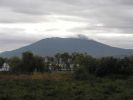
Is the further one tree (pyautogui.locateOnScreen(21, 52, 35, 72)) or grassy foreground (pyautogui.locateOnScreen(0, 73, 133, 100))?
tree (pyautogui.locateOnScreen(21, 52, 35, 72))

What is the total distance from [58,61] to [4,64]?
20597 mm

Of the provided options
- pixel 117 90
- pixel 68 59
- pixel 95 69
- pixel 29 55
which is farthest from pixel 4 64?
pixel 117 90

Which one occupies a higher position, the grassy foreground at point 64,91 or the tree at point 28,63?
the tree at point 28,63

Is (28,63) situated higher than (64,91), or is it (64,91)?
(28,63)

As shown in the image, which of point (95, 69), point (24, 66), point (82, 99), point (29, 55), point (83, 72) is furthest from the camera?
point (29, 55)

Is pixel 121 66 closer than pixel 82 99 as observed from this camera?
No

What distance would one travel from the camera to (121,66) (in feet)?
179

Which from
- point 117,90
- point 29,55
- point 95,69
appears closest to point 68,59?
point 29,55

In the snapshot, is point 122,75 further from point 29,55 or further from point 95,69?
point 29,55

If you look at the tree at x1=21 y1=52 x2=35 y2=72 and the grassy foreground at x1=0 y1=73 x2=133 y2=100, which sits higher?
the tree at x1=21 y1=52 x2=35 y2=72

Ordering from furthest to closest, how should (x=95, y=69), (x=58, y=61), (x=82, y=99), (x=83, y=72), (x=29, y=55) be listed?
1. (x=58, y=61)
2. (x=29, y=55)
3. (x=95, y=69)
4. (x=83, y=72)
5. (x=82, y=99)

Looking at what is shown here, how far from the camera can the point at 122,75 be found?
5206 cm

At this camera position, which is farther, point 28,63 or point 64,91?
point 28,63

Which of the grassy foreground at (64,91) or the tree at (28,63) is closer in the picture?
the grassy foreground at (64,91)
